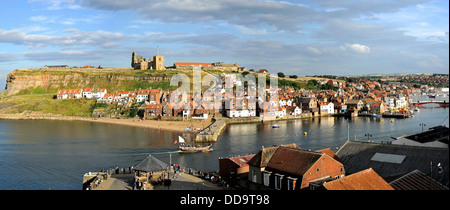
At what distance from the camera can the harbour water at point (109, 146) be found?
18.5 meters

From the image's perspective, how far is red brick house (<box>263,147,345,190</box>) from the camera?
12047mm

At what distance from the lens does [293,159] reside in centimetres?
1291

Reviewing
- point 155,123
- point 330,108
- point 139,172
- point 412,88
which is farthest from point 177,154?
point 412,88

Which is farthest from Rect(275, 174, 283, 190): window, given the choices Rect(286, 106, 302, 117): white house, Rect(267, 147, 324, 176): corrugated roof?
Rect(286, 106, 302, 117): white house

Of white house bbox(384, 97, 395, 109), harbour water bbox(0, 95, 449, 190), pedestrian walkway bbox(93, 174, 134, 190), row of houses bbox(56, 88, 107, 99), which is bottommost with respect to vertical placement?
harbour water bbox(0, 95, 449, 190)

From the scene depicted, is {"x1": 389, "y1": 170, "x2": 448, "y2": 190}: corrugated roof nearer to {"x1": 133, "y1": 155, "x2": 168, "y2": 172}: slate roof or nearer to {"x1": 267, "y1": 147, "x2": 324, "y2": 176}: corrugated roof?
{"x1": 267, "y1": 147, "x2": 324, "y2": 176}: corrugated roof

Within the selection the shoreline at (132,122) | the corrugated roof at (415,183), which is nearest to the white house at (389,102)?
the shoreline at (132,122)

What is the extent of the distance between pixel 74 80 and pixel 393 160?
64857 mm

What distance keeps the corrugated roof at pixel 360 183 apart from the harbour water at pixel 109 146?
10.2m

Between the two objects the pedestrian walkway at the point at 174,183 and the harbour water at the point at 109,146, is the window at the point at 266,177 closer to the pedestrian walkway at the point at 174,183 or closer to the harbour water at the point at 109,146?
the pedestrian walkway at the point at 174,183

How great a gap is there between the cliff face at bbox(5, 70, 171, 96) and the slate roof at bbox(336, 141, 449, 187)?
5384 cm

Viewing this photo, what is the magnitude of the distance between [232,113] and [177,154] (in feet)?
68.1
